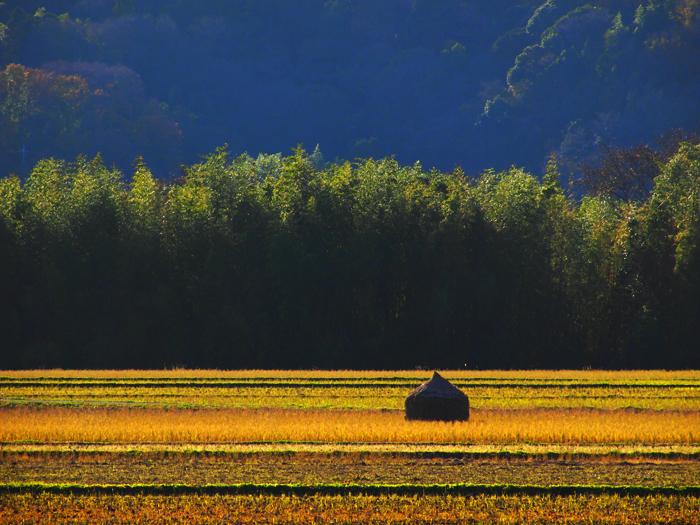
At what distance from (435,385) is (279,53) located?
102 m

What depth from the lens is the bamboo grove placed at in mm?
30891

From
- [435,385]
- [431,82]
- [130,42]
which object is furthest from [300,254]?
[130,42]

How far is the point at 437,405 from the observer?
15.3 m

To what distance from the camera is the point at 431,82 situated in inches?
3996

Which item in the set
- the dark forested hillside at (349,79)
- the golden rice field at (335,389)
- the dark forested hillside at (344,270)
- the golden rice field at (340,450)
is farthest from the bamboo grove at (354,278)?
the dark forested hillside at (349,79)

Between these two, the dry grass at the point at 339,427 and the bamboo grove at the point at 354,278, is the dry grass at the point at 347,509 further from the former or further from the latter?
the bamboo grove at the point at 354,278

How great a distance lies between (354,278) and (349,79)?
78096mm

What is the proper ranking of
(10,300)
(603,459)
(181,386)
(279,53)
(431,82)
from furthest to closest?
1. (279,53)
2. (431,82)
3. (10,300)
4. (181,386)
5. (603,459)

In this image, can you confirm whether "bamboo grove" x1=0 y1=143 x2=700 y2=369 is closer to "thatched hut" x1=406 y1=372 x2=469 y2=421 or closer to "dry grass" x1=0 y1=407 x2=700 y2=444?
"dry grass" x1=0 y1=407 x2=700 y2=444

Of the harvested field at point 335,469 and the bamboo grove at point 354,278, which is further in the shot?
the bamboo grove at point 354,278

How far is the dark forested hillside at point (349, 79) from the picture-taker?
80188 millimetres

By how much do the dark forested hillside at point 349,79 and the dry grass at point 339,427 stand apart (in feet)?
201

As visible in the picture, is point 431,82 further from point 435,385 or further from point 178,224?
point 435,385

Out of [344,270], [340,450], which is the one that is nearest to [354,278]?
[344,270]
